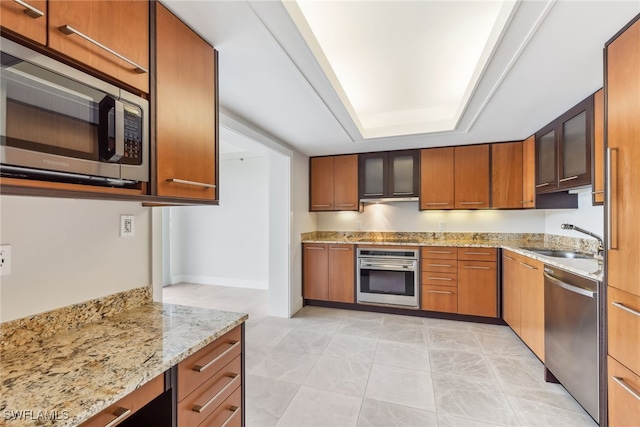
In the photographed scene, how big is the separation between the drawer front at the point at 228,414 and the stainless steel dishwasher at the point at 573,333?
2.06 m

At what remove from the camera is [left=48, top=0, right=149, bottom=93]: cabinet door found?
0.85 meters

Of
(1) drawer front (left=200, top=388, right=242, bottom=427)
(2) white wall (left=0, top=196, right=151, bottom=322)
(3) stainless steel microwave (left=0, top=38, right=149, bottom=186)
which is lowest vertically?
(1) drawer front (left=200, top=388, right=242, bottom=427)

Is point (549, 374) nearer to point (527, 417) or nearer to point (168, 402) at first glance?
point (527, 417)

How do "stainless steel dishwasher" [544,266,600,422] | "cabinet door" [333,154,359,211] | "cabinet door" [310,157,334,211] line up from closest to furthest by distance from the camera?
"stainless steel dishwasher" [544,266,600,422] → "cabinet door" [333,154,359,211] → "cabinet door" [310,157,334,211]

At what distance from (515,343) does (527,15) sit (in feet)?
9.54

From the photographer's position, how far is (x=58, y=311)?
1.12 metres

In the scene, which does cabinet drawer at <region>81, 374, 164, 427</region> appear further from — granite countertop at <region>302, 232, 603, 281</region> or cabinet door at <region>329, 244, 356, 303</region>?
cabinet door at <region>329, 244, 356, 303</region>

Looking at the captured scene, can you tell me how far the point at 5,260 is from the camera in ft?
3.21

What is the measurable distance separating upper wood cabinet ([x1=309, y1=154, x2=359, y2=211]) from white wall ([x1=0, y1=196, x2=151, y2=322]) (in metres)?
2.90

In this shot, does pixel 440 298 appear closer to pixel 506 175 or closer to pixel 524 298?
pixel 524 298

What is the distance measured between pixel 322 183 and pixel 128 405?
3599 mm

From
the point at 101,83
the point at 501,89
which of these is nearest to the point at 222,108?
the point at 101,83

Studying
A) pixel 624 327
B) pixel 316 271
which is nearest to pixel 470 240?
pixel 316 271

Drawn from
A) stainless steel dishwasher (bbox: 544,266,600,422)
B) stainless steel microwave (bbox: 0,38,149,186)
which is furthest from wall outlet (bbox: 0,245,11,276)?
stainless steel dishwasher (bbox: 544,266,600,422)
